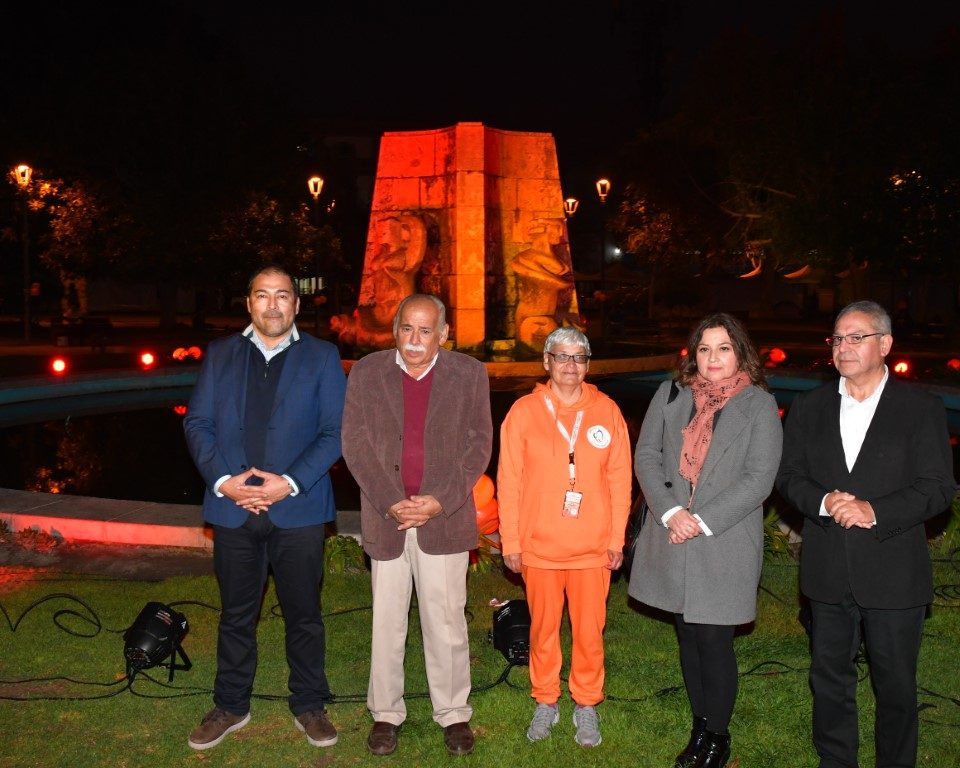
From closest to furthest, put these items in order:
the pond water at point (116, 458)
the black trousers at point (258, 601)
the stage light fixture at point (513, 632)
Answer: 1. the black trousers at point (258, 601)
2. the stage light fixture at point (513, 632)
3. the pond water at point (116, 458)

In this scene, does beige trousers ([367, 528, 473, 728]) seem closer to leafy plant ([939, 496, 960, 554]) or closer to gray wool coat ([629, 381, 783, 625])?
gray wool coat ([629, 381, 783, 625])

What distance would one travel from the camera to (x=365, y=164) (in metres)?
78.2

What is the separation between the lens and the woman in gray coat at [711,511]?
399 centimetres

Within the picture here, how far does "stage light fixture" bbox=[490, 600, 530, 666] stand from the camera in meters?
5.03

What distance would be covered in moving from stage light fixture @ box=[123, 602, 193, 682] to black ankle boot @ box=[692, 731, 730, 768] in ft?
8.24

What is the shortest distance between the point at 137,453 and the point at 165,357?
11.2 m

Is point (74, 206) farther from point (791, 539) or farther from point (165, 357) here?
point (791, 539)

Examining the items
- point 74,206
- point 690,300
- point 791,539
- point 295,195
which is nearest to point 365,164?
point 690,300

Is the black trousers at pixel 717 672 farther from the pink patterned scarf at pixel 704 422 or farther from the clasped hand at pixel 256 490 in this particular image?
the clasped hand at pixel 256 490

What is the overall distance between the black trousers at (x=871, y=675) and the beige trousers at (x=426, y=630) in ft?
4.76

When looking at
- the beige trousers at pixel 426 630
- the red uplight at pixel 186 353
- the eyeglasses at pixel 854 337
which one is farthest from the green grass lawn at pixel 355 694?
the red uplight at pixel 186 353

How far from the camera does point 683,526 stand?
13.1 ft

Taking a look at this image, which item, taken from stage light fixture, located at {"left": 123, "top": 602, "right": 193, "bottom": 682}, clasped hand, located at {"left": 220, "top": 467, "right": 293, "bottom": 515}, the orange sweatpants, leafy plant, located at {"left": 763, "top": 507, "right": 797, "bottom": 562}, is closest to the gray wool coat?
the orange sweatpants

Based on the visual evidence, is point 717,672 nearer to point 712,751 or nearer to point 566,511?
point 712,751
